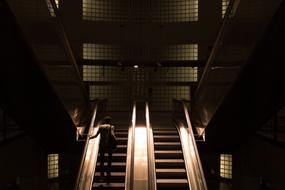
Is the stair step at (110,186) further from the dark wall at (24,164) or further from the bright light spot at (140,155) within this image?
the dark wall at (24,164)

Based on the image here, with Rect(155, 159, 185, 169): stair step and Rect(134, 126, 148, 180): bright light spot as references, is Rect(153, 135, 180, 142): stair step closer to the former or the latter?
Rect(134, 126, 148, 180): bright light spot

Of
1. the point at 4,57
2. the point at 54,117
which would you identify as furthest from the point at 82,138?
the point at 4,57

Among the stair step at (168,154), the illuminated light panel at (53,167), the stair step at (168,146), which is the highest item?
the stair step at (168,146)

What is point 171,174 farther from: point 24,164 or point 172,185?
point 24,164

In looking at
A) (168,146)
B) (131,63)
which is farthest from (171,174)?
(131,63)

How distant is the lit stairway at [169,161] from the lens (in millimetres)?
7283

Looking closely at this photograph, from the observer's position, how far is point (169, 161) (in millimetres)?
8008

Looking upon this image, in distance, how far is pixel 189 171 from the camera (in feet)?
23.8

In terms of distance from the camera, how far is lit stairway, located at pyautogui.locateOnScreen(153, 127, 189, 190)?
7283 millimetres

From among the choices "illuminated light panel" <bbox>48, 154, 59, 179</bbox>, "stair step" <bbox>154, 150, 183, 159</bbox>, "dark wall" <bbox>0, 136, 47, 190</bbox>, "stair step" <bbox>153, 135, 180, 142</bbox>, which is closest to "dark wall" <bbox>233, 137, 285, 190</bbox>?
"stair step" <bbox>153, 135, 180, 142</bbox>

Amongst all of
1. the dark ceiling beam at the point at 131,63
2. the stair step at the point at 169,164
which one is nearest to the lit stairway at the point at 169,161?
the stair step at the point at 169,164

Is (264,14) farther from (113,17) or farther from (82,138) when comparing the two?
(113,17)

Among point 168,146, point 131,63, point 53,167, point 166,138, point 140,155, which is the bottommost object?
point 53,167

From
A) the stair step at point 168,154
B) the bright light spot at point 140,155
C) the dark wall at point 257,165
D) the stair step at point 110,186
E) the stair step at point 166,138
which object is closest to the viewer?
the bright light spot at point 140,155
